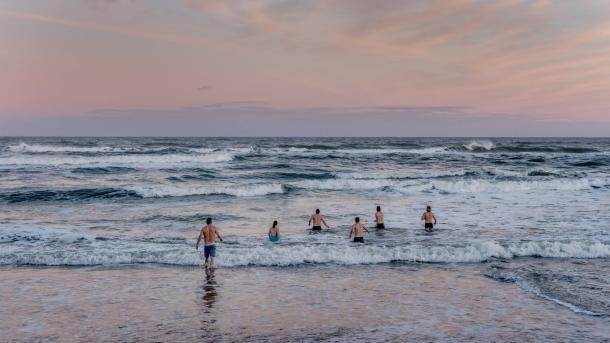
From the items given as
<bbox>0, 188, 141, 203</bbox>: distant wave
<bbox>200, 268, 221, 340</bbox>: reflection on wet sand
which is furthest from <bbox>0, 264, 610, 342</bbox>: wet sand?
<bbox>0, 188, 141, 203</bbox>: distant wave

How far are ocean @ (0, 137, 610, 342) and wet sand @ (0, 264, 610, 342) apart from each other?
0.04 m

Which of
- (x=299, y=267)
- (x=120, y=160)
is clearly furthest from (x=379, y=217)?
(x=120, y=160)

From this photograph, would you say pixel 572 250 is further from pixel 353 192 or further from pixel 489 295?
pixel 353 192

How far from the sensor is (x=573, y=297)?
35.6 feet

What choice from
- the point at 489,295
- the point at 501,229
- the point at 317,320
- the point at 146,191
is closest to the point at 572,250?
the point at 501,229

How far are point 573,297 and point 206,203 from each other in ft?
62.6

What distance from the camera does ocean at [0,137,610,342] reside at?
30.5 ft

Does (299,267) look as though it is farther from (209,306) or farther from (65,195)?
(65,195)

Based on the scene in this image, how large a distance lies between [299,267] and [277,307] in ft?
11.8

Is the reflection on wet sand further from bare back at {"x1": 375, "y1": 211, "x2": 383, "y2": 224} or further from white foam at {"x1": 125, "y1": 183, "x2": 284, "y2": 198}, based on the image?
white foam at {"x1": 125, "y1": 183, "x2": 284, "y2": 198}

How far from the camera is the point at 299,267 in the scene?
13.9m

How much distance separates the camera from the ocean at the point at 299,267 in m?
9.28

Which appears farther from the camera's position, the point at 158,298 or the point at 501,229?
the point at 501,229

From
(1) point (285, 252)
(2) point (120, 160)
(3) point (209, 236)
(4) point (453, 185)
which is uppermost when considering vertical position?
(2) point (120, 160)
